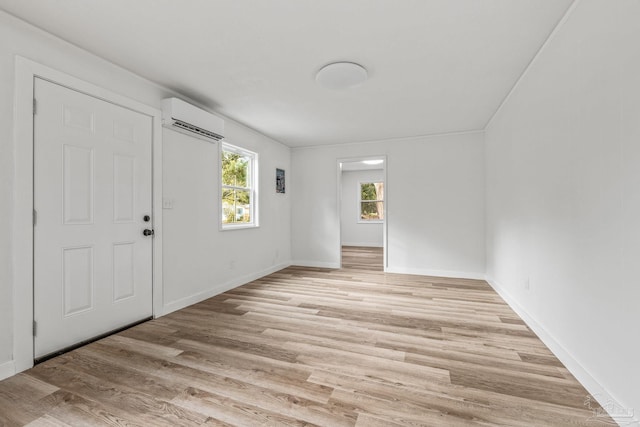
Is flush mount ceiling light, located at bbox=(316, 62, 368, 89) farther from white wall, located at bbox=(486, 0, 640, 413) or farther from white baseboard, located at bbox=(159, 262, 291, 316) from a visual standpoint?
white baseboard, located at bbox=(159, 262, 291, 316)

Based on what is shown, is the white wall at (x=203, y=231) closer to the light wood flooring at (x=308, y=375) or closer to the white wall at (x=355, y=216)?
the light wood flooring at (x=308, y=375)

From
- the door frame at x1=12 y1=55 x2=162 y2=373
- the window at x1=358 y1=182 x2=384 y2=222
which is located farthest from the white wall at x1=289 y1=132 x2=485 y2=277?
the door frame at x1=12 y1=55 x2=162 y2=373

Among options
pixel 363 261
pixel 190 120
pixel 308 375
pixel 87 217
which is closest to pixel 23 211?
pixel 87 217

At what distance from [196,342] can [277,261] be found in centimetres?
299

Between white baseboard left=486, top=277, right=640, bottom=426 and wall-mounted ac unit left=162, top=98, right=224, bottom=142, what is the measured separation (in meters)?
3.97

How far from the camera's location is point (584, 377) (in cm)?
174

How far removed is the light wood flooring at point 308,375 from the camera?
60.0 inches

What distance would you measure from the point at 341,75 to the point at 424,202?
305cm

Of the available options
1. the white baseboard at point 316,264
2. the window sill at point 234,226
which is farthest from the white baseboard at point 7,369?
the white baseboard at point 316,264

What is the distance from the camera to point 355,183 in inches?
371

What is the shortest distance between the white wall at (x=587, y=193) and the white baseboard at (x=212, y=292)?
11.8ft

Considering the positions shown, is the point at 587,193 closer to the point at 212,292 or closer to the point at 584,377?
the point at 584,377

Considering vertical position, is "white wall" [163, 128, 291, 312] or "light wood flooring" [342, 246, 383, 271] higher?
"white wall" [163, 128, 291, 312]

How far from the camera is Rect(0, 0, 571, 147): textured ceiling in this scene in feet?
6.08
